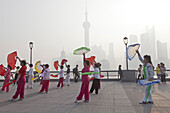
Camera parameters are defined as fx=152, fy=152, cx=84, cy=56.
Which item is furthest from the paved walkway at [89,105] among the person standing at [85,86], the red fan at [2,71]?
the red fan at [2,71]

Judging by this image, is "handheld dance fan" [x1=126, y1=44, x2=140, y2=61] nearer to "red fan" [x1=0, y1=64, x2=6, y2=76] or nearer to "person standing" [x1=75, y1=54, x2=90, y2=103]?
"person standing" [x1=75, y1=54, x2=90, y2=103]

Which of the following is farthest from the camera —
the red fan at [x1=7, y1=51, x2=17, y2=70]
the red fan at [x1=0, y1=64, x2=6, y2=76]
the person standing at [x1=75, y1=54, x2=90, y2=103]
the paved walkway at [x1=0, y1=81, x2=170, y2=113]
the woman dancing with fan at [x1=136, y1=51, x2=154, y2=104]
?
the red fan at [x1=0, y1=64, x2=6, y2=76]

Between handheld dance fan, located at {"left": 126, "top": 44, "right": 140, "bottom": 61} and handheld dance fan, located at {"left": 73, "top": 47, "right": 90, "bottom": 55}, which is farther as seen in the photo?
handheld dance fan, located at {"left": 73, "top": 47, "right": 90, "bottom": 55}

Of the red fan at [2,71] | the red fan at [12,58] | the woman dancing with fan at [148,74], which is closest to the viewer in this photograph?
the woman dancing with fan at [148,74]

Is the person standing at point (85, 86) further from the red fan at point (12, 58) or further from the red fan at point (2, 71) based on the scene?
the red fan at point (2, 71)

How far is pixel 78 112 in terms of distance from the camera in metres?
4.79

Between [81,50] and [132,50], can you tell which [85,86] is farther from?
[132,50]

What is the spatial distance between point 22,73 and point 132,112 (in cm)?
506

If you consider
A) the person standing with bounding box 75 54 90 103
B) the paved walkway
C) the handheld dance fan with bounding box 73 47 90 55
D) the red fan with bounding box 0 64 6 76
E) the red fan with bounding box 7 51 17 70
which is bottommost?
the paved walkway

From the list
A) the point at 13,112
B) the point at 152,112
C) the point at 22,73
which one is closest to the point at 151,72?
the point at 152,112

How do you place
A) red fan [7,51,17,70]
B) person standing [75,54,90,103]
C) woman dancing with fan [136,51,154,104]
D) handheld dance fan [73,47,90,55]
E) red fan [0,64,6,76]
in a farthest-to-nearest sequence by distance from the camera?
red fan [0,64,6,76], red fan [7,51,17,70], handheld dance fan [73,47,90,55], person standing [75,54,90,103], woman dancing with fan [136,51,154,104]

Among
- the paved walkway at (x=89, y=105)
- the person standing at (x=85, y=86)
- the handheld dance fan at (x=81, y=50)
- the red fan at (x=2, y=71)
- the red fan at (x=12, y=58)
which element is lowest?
the paved walkway at (x=89, y=105)

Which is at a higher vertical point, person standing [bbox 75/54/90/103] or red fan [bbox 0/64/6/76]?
red fan [bbox 0/64/6/76]

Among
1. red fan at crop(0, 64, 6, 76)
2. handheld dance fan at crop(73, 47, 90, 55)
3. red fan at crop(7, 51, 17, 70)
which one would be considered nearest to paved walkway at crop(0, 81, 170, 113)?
red fan at crop(7, 51, 17, 70)
